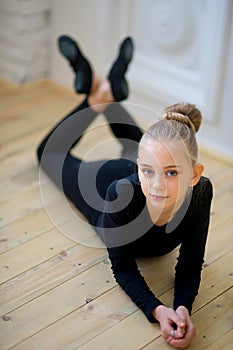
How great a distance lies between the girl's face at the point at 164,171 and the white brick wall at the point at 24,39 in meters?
1.36

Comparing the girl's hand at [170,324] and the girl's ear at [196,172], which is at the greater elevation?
the girl's ear at [196,172]

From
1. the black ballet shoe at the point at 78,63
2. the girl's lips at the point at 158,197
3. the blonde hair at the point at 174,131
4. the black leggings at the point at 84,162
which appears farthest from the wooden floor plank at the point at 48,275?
the black ballet shoe at the point at 78,63

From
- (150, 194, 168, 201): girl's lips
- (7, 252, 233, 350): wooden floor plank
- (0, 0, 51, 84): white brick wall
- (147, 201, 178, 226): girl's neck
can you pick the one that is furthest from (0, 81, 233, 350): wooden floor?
(0, 0, 51, 84): white brick wall

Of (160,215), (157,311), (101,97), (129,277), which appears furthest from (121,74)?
(157,311)

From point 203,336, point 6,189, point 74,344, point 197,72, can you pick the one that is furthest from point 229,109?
point 74,344

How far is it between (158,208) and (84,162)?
18.8 inches

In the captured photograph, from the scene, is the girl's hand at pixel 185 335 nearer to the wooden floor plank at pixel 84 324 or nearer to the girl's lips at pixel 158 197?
the wooden floor plank at pixel 84 324

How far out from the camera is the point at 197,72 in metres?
2.18

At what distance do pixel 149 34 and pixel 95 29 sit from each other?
0.27m

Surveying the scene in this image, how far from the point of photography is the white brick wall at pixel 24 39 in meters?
2.52

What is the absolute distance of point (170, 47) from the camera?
2.21m

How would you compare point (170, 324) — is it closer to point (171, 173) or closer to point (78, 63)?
point (171, 173)

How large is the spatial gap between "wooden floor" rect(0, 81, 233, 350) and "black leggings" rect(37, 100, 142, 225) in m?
0.08

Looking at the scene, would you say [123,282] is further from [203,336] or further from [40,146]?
[40,146]
